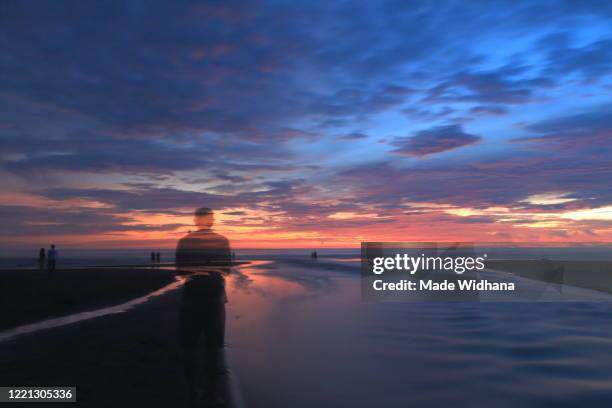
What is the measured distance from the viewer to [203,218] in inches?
288

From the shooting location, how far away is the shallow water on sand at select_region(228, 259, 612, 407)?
7594mm

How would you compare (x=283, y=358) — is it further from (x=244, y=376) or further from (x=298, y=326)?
(x=298, y=326)

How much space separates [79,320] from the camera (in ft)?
47.9

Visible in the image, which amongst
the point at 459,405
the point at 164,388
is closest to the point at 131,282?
the point at 164,388

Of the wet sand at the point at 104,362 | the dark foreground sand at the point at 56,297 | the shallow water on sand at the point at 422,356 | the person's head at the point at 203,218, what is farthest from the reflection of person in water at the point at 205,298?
the dark foreground sand at the point at 56,297

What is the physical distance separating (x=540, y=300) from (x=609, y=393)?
50.8 ft

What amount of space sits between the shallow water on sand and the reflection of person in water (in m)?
0.92

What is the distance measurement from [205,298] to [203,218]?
1.30 m

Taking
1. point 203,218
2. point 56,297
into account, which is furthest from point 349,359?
point 56,297

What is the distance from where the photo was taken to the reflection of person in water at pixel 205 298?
7.09 meters

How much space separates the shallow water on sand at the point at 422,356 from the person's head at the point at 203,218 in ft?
9.53

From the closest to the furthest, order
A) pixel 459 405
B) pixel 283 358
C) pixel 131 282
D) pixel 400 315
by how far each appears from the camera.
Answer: pixel 459 405 < pixel 283 358 < pixel 400 315 < pixel 131 282

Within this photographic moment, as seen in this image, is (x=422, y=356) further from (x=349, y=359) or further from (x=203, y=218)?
(x=203, y=218)

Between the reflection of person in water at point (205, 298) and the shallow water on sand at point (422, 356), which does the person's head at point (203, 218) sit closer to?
the reflection of person in water at point (205, 298)
